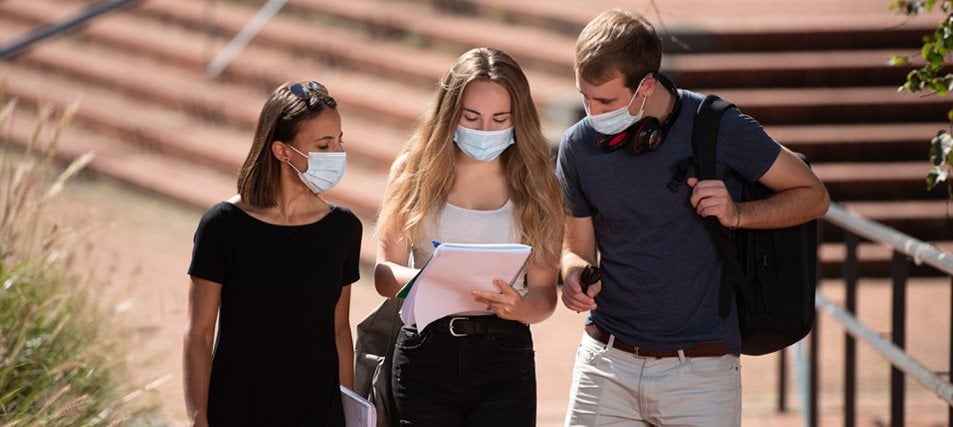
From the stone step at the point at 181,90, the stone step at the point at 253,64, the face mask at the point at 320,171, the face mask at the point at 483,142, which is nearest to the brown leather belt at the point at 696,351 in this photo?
the face mask at the point at 483,142

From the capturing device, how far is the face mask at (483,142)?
386cm

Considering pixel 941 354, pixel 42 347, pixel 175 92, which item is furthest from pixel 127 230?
pixel 941 354

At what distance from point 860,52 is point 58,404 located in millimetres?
8538

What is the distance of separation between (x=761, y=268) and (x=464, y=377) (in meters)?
0.92

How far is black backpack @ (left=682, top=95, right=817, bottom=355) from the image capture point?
3.77 metres

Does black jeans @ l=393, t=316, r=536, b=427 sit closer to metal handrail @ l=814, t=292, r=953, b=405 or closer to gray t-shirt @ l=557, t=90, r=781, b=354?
gray t-shirt @ l=557, t=90, r=781, b=354

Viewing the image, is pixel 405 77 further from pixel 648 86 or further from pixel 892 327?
pixel 648 86

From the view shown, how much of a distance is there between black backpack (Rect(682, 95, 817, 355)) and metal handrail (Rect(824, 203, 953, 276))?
2.80 feet

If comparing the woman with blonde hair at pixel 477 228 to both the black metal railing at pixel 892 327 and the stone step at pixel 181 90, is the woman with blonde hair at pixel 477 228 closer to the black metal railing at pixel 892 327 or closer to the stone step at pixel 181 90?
the black metal railing at pixel 892 327

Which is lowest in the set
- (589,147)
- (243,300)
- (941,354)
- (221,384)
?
(941,354)

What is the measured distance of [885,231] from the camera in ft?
17.4

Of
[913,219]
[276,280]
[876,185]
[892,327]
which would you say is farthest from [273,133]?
[876,185]

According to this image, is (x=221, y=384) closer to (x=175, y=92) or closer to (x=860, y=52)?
(x=860, y=52)

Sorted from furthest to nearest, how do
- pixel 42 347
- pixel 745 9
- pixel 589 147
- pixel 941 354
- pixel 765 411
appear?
pixel 745 9 < pixel 941 354 < pixel 765 411 < pixel 42 347 < pixel 589 147
